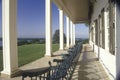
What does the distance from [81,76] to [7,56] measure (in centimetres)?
213

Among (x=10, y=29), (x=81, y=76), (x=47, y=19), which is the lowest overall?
(x=81, y=76)

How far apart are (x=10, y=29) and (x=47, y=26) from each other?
16.7 feet

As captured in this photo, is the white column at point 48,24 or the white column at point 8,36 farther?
the white column at point 48,24

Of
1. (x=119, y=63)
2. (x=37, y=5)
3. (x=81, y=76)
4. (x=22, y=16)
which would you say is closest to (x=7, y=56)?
(x=81, y=76)

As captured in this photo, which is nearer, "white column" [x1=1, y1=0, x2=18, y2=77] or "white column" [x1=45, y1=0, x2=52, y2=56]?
"white column" [x1=1, y1=0, x2=18, y2=77]

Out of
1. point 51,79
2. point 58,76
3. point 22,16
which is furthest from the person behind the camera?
point 22,16

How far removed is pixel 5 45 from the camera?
20.0 feet

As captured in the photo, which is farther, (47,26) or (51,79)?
(47,26)

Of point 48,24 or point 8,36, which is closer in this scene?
point 8,36

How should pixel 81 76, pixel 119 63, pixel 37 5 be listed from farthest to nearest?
pixel 37 5 → pixel 81 76 → pixel 119 63

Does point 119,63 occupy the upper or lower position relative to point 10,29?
lower

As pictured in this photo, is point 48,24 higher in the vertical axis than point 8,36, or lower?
higher

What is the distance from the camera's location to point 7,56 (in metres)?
6.06

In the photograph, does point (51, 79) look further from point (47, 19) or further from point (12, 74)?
point (47, 19)
